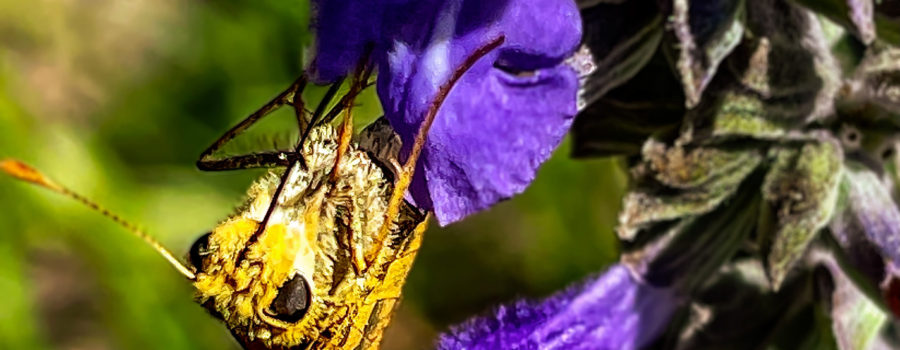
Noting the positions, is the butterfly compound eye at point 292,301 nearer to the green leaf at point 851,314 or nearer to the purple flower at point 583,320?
the purple flower at point 583,320

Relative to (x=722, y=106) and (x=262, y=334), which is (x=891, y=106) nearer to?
(x=722, y=106)

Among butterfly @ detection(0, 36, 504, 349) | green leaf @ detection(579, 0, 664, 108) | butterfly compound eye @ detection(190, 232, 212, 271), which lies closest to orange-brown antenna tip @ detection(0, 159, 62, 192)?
butterfly @ detection(0, 36, 504, 349)

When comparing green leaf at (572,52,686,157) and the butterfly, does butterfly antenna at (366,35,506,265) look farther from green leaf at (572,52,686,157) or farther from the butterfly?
green leaf at (572,52,686,157)

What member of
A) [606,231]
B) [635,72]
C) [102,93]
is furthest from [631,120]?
[102,93]

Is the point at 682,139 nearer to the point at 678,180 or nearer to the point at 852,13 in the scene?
the point at 678,180

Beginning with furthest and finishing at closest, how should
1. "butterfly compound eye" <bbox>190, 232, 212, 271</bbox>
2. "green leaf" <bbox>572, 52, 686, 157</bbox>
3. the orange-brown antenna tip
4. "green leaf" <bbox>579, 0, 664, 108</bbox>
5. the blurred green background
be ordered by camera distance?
1. the blurred green background
2. "green leaf" <bbox>572, 52, 686, 157</bbox>
3. "green leaf" <bbox>579, 0, 664, 108</bbox>
4. "butterfly compound eye" <bbox>190, 232, 212, 271</bbox>
5. the orange-brown antenna tip
